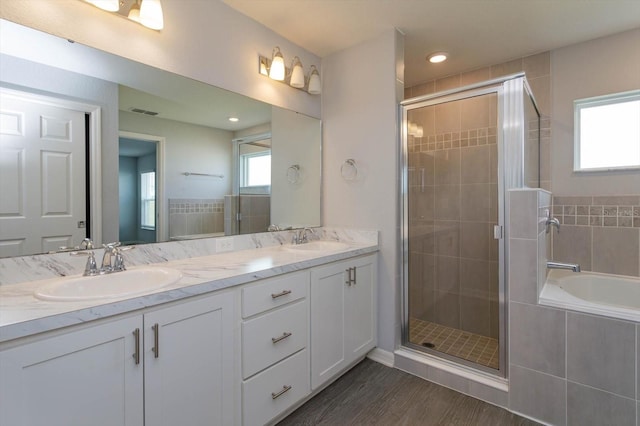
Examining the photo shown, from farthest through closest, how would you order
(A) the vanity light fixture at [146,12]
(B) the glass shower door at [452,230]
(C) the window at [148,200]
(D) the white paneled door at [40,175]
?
(B) the glass shower door at [452,230]
(C) the window at [148,200]
(A) the vanity light fixture at [146,12]
(D) the white paneled door at [40,175]

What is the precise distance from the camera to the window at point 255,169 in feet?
7.00

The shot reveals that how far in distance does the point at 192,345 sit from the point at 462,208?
2.05 meters

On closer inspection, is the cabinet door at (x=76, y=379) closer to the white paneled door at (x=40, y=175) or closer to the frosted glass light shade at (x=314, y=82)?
the white paneled door at (x=40, y=175)

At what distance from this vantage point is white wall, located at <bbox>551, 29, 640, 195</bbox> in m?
2.26

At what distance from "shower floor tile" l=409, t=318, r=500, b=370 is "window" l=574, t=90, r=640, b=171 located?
5.18 feet

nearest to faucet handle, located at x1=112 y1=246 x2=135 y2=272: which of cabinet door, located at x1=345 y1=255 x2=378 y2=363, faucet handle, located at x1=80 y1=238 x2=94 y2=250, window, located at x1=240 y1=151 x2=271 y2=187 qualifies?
faucet handle, located at x1=80 y1=238 x2=94 y2=250

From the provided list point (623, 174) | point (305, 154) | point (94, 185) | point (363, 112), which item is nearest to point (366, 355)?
point (305, 154)

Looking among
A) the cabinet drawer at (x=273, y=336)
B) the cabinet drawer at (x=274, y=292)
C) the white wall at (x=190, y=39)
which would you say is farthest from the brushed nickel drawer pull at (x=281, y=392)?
the white wall at (x=190, y=39)

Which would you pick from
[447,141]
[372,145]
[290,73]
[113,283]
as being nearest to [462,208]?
[447,141]

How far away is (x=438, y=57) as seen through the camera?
266 cm

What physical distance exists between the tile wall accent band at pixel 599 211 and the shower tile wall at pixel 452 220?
0.86 meters

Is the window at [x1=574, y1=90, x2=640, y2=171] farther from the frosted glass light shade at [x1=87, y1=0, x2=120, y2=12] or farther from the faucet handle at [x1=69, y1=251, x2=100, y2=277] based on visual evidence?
the faucet handle at [x1=69, y1=251, x2=100, y2=277]

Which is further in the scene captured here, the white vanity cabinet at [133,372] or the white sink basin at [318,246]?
the white sink basin at [318,246]

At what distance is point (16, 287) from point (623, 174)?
3.62 metres
